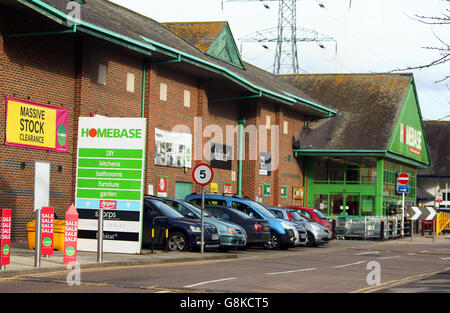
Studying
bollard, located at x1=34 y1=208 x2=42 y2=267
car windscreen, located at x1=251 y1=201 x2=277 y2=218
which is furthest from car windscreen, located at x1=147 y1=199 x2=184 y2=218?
bollard, located at x1=34 y1=208 x2=42 y2=267

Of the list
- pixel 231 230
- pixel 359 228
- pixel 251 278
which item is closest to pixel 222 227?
pixel 231 230

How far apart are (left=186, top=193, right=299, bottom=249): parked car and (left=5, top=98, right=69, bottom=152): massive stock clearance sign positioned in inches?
206

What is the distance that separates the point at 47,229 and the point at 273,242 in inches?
452

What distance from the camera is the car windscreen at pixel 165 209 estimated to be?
2239 centimetres

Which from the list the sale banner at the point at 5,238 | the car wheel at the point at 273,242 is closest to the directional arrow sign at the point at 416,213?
the car wheel at the point at 273,242

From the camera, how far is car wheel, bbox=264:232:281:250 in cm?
2673

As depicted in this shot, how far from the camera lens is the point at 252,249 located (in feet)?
88.4

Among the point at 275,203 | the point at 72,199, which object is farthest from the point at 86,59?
the point at 275,203

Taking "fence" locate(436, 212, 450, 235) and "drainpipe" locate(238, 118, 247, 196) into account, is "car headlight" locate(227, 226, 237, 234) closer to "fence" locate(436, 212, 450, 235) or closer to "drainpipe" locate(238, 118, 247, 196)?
"drainpipe" locate(238, 118, 247, 196)

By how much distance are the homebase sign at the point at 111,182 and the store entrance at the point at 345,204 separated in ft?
98.9

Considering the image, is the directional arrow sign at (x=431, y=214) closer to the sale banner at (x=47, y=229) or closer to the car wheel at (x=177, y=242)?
the car wheel at (x=177, y=242)

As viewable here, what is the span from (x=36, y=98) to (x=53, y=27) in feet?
7.93
